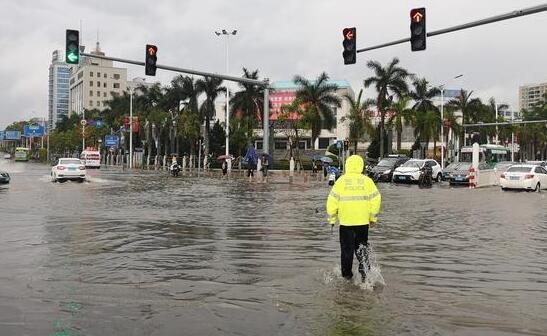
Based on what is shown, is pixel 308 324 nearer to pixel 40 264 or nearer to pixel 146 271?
pixel 146 271

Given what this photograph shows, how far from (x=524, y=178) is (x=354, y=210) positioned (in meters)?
24.6

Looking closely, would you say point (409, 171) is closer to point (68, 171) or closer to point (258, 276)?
point (68, 171)

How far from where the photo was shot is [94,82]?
547 ft

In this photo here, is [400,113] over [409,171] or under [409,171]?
over

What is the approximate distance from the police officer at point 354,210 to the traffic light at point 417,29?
37.9 ft

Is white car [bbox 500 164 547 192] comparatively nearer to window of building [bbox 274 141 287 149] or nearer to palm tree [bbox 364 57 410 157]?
palm tree [bbox 364 57 410 157]

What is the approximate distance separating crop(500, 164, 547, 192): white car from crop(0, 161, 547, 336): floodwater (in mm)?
13816

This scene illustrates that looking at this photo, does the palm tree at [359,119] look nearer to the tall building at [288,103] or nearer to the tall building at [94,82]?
the tall building at [288,103]

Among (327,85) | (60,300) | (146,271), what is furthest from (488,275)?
(327,85)

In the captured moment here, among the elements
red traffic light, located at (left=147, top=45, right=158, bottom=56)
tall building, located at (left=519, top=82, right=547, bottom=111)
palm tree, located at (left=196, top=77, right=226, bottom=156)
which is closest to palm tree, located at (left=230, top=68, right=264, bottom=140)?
palm tree, located at (left=196, top=77, right=226, bottom=156)

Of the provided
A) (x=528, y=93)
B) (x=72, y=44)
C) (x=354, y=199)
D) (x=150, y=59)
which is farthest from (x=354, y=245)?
(x=528, y=93)

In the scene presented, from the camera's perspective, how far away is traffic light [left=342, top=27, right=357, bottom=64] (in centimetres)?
2088

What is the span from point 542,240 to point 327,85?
2139 inches

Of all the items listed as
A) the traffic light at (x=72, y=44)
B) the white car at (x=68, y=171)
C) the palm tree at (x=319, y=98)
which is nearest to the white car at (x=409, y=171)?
the white car at (x=68, y=171)
